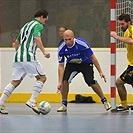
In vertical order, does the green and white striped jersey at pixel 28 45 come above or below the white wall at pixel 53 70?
above

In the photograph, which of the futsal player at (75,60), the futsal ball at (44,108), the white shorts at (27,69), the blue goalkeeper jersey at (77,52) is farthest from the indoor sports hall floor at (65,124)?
the blue goalkeeper jersey at (77,52)

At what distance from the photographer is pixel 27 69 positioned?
12406 mm

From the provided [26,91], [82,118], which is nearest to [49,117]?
[82,118]

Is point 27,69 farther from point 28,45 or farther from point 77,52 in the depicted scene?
point 77,52

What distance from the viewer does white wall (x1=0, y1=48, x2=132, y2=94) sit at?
17.7m

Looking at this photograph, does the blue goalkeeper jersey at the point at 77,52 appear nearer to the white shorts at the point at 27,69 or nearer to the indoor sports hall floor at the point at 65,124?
the white shorts at the point at 27,69

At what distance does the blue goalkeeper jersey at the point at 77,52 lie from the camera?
41.8ft

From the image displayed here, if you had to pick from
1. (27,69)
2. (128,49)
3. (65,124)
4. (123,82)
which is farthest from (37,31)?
(65,124)

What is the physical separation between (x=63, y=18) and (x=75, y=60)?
5.53 m

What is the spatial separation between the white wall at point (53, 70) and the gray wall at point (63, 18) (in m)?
0.31

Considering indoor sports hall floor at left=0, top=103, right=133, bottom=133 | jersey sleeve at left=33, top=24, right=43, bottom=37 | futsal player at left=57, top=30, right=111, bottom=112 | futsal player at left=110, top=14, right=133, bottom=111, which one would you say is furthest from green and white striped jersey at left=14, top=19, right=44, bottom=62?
futsal player at left=110, top=14, right=133, bottom=111

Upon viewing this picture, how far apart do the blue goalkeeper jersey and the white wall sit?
482 centimetres

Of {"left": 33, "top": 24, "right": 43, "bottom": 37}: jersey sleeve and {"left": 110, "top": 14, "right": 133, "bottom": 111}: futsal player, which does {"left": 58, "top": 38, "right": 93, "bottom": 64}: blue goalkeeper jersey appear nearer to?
{"left": 110, "top": 14, "right": 133, "bottom": 111}: futsal player

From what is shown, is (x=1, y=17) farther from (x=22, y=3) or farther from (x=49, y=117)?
(x=49, y=117)
